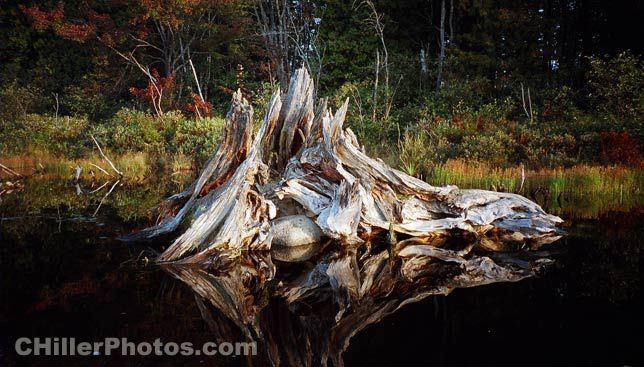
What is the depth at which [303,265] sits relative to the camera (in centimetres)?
571

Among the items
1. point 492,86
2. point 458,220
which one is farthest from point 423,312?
point 492,86

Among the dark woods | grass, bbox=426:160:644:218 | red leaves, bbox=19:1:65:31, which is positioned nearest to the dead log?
grass, bbox=426:160:644:218

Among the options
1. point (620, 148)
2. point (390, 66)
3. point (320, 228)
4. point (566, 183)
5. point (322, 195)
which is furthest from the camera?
point (390, 66)

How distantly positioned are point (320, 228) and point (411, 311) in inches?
108

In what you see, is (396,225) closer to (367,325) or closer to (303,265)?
(303,265)

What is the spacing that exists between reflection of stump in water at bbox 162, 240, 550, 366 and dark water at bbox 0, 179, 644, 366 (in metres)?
0.16

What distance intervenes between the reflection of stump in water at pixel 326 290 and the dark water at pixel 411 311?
16 centimetres

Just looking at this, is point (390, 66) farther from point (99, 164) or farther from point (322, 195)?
point (322, 195)

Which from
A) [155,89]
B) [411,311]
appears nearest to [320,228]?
[411,311]

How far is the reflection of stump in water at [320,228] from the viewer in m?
4.76

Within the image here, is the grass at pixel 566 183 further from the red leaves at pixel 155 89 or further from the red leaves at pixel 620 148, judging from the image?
the red leaves at pixel 155 89

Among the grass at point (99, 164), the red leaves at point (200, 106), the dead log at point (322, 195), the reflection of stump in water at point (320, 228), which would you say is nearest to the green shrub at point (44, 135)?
the grass at point (99, 164)

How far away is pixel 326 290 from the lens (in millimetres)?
4836

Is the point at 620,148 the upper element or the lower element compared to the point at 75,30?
lower
